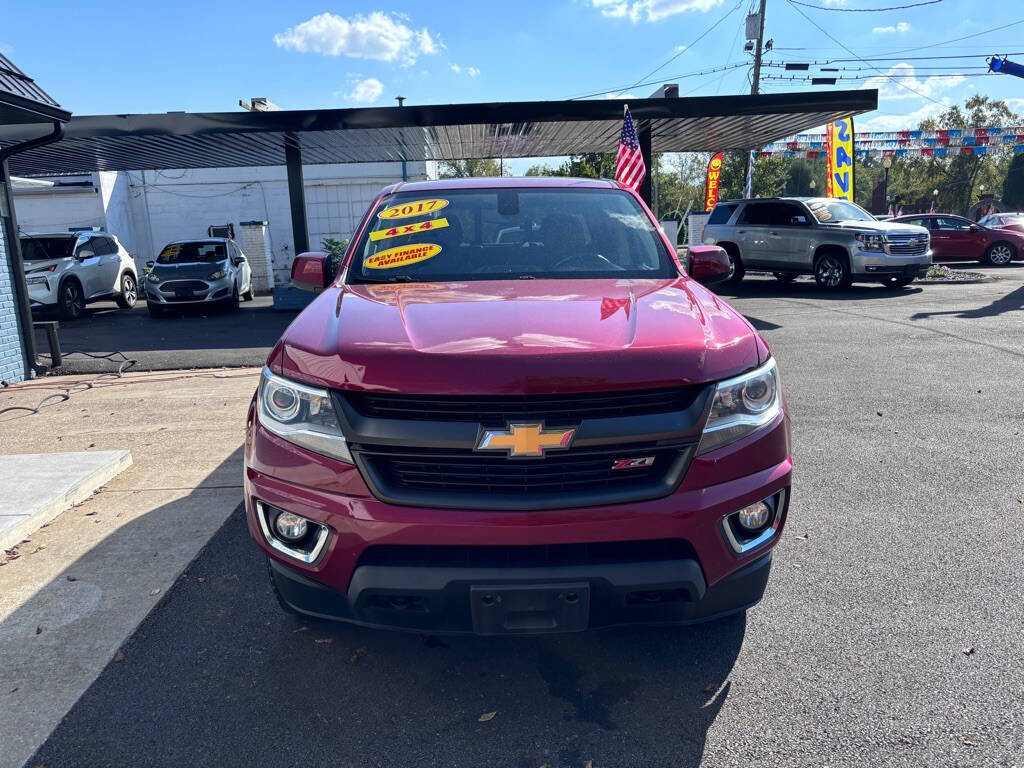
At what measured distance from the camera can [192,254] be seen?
16.7m

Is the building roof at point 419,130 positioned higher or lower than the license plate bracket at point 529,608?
higher

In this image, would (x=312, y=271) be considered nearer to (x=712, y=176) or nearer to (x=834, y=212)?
(x=834, y=212)

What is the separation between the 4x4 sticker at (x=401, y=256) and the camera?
3.74 meters

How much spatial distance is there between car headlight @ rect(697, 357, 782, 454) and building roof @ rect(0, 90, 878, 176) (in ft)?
39.5

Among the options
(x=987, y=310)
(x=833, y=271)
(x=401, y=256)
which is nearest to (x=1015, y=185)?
(x=833, y=271)

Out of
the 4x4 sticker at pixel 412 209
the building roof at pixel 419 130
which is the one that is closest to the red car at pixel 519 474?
the 4x4 sticker at pixel 412 209

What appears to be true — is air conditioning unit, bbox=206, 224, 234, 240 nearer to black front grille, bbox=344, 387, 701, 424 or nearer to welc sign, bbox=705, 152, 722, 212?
welc sign, bbox=705, 152, 722, 212

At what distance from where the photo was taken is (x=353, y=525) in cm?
238

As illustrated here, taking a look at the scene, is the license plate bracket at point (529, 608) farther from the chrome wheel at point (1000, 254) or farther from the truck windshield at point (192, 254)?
the chrome wheel at point (1000, 254)

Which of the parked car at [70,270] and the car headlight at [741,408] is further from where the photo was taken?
the parked car at [70,270]

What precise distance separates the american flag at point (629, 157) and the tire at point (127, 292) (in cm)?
1154

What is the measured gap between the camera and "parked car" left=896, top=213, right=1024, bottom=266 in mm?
21906

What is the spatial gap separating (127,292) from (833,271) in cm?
1581

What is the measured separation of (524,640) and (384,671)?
1.83ft
